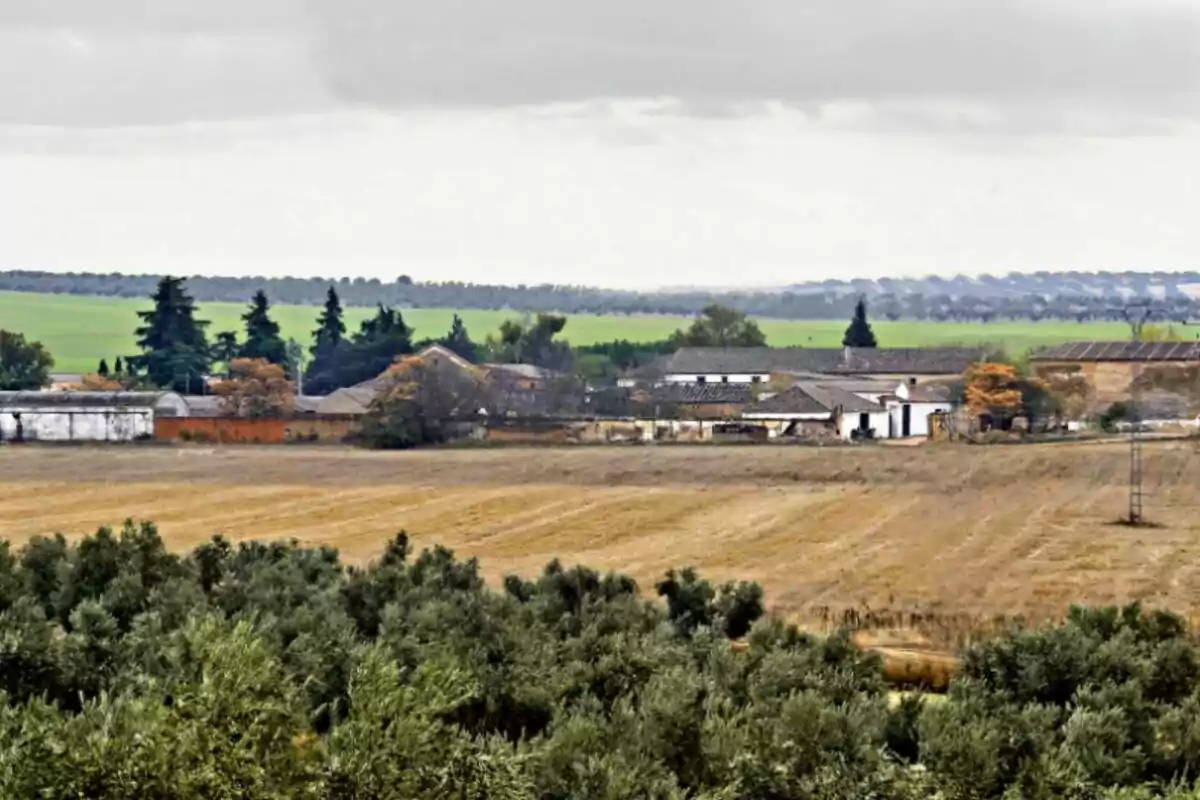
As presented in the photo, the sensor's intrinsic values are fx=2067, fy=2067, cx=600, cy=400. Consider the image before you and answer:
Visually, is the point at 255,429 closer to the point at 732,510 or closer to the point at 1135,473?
the point at 732,510

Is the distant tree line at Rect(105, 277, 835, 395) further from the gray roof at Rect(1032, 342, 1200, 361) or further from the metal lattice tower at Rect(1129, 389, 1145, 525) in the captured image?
the metal lattice tower at Rect(1129, 389, 1145, 525)

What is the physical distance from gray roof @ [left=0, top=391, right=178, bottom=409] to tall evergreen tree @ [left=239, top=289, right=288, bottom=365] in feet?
95.1

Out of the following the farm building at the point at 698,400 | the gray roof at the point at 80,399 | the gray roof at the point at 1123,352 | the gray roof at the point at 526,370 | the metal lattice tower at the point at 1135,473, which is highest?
the gray roof at the point at 1123,352

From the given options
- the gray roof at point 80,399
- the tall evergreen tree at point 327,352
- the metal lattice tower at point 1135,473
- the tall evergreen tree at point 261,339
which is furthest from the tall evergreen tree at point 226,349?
the metal lattice tower at point 1135,473

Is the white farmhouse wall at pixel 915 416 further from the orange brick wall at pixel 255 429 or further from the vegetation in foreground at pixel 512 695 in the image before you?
the vegetation in foreground at pixel 512 695

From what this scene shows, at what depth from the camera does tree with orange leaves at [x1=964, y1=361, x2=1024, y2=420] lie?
88.9m

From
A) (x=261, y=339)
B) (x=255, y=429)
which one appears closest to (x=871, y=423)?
(x=255, y=429)

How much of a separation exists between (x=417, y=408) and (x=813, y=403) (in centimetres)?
1790

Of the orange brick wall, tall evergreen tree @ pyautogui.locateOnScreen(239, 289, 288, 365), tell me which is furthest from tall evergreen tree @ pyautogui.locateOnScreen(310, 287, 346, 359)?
the orange brick wall

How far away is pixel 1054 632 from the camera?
27969 millimetres

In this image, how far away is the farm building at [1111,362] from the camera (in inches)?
3967

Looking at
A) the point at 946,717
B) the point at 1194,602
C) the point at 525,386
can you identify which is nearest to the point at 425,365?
the point at 525,386

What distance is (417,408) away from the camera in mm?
81312

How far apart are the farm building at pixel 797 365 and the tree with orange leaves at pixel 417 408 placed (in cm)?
2191
